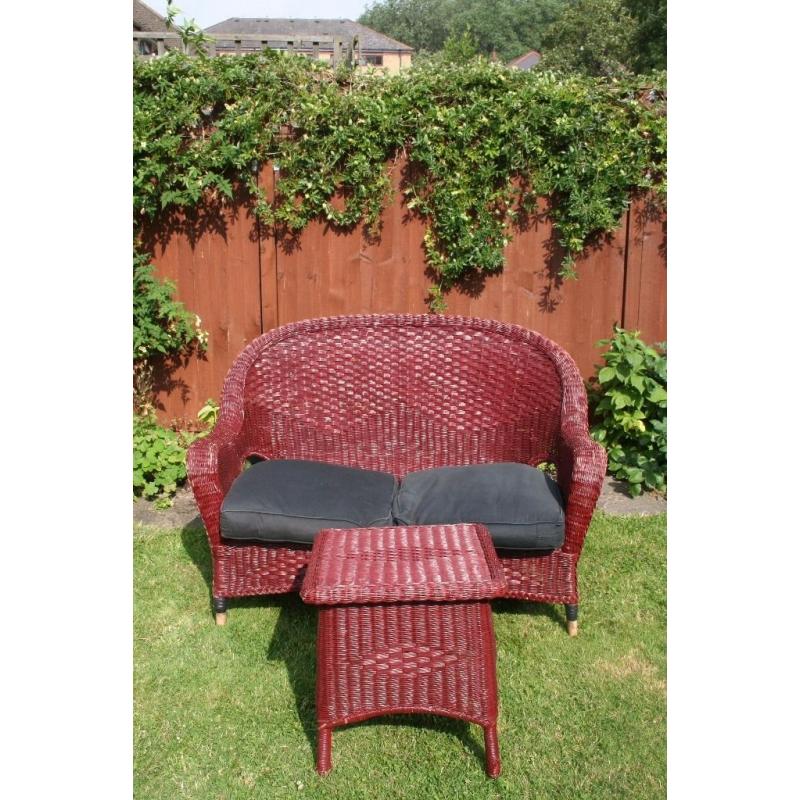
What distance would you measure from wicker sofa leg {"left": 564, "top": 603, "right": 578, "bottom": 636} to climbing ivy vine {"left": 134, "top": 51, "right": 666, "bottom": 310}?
7.61ft

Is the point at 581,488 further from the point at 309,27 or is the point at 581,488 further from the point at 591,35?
the point at 309,27

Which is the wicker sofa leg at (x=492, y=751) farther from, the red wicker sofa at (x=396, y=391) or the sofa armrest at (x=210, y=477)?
the red wicker sofa at (x=396, y=391)

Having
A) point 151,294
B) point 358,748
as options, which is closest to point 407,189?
point 151,294

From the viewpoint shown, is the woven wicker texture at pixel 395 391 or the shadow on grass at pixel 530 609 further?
the woven wicker texture at pixel 395 391

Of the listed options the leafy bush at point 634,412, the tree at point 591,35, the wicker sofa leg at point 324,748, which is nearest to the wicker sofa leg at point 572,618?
the wicker sofa leg at point 324,748

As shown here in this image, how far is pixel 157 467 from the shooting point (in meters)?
4.48

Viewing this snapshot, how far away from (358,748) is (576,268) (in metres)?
3.28

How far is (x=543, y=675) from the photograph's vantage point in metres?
2.84

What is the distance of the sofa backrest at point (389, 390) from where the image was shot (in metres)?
3.71

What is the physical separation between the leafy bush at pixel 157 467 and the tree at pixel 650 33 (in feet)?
76.1

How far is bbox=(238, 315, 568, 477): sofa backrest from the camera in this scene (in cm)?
371

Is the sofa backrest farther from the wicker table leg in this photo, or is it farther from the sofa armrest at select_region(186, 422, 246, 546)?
the wicker table leg

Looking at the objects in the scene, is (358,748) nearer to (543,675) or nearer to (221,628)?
(543,675)

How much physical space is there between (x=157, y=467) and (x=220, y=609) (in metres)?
1.51
